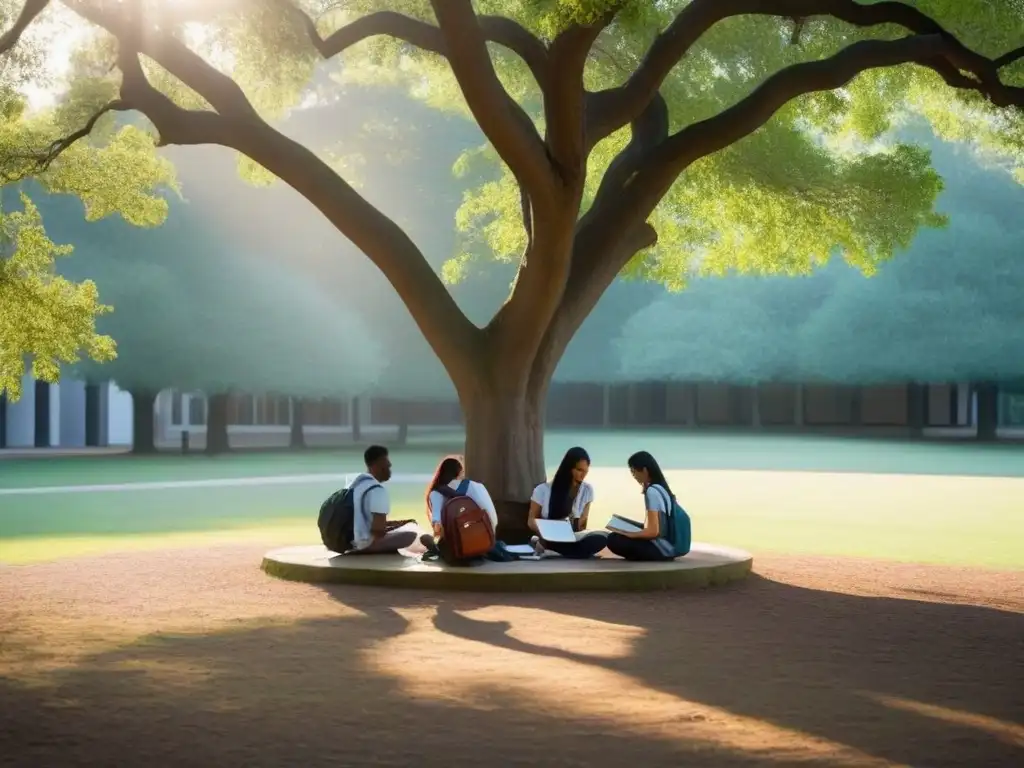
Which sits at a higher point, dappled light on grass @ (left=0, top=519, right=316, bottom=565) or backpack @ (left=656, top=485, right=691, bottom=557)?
backpack @ (left=656, top=485, right=691, bottom=557)

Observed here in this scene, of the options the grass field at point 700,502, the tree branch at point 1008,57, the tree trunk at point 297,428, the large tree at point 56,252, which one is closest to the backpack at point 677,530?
the grass field at point 700,502

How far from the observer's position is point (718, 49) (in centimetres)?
1933

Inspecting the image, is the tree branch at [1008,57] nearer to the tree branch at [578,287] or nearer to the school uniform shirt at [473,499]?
the tree branch at [578,287]

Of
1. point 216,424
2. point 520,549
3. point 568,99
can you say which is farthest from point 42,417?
point 568,99

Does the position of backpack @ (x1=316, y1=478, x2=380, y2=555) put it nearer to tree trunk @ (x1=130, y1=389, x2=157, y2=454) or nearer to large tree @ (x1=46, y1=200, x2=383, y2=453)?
large tree @ (x1=46, y1=200, x2=383, y2=453)

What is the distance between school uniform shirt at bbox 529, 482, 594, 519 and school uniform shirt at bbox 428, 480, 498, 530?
90 centimetres

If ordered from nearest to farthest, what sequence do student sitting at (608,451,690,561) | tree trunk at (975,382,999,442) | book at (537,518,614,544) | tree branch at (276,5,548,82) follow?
student sitting at (608,451,690,561)
book at (537,518,614,544)
tree branch at (276,5,548,82)
tree trunk at (975,382,999,442)

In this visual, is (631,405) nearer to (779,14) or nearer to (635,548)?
(779,14)

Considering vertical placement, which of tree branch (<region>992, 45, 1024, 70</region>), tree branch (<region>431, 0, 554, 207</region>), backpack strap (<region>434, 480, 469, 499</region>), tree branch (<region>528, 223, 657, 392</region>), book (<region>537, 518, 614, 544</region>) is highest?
tree branch (<region>992, 45, 1024, 70</region>)

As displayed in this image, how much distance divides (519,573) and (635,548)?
4.13 ft

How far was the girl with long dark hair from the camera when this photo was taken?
1265 centimetres

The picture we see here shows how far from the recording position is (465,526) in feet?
41.4

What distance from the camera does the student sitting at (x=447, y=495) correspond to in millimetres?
12695

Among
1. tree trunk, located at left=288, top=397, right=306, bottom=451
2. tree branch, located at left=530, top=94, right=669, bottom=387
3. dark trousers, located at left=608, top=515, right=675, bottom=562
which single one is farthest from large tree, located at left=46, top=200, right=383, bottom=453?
dark trousers, located at left=608, top=515, right=675, bottom=562
